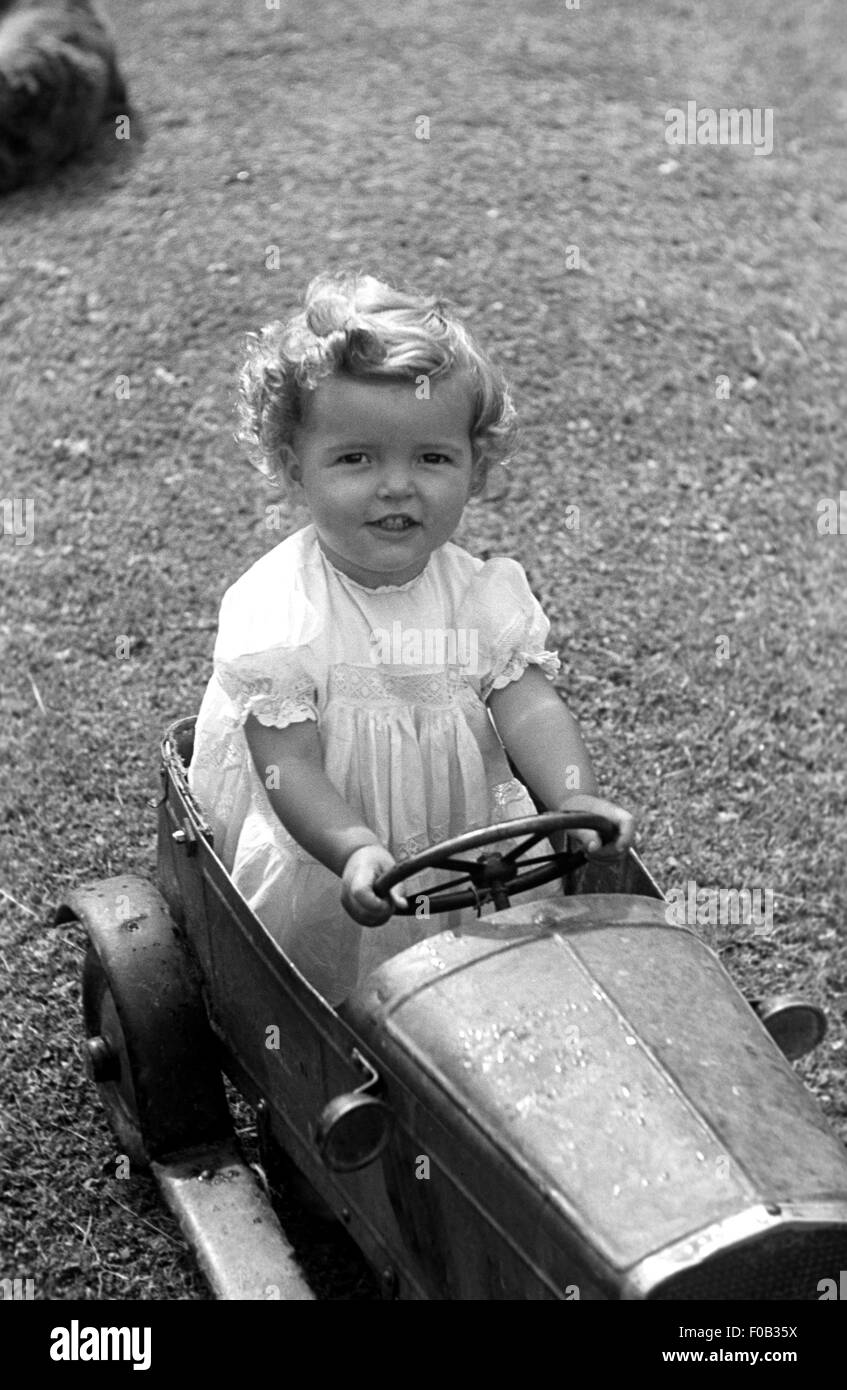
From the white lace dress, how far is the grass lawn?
64cm

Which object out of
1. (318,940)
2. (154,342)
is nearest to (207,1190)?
(318,940)

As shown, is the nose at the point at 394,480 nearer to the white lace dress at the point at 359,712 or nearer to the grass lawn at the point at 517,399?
the white lace dress at the point at 359,712

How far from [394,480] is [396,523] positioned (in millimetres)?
90

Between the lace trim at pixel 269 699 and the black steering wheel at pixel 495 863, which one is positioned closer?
the black steering wheel at pixel 495 863

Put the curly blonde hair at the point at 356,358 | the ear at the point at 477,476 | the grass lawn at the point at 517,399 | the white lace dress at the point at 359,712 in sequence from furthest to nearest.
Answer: the grass lawn at the point at 517,399, the ear at the point at 477,476, the white lace dress at the point at 359,712, the curly blonde hair at the point at 356,358

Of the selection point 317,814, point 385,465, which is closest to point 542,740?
point 317,814

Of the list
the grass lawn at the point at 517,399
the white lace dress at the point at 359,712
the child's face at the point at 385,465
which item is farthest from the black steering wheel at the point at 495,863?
the grass lawn at the point at 517,399

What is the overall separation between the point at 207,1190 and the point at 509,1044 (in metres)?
0.86

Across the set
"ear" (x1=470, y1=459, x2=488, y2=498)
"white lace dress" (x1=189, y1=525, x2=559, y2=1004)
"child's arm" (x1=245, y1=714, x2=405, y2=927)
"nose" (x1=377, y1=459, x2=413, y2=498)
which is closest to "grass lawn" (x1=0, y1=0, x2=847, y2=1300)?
"white lace dress" (x1=189, y1=525, x2=559, y2=1004)

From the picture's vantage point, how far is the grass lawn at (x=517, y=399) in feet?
12.7

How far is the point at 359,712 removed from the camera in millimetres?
2965

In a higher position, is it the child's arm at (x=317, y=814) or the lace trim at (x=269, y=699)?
the lace trim at (x=269, y=699)

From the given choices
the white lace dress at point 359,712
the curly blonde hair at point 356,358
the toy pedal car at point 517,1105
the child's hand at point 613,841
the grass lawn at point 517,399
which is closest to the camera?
the toy pedal car at point 517,1105

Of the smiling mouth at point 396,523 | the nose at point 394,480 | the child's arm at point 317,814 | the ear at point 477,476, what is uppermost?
the nose at point 394,480
